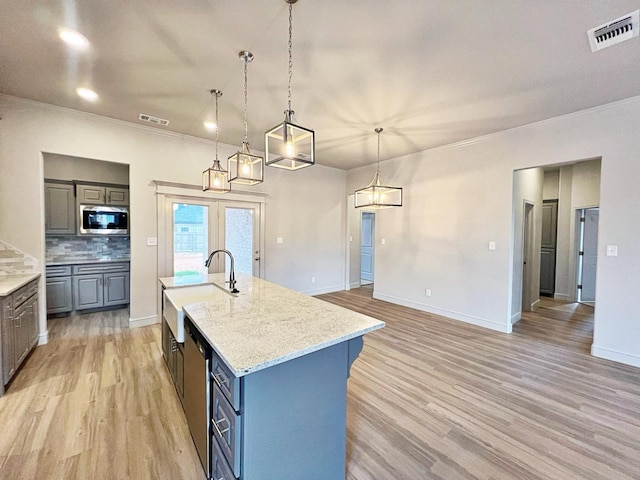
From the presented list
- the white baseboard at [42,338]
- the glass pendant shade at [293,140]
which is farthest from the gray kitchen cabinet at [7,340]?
the glass pendant shade at [293,140]

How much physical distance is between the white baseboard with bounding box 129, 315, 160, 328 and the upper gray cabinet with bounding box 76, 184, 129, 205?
2.20 meters

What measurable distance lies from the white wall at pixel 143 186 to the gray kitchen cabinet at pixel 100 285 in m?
1.15

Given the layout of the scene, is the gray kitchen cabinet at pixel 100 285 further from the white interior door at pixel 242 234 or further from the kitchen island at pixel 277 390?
the kitchen island at pixel 277 390

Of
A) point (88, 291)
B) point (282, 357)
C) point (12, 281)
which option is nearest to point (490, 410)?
point (282, 357)

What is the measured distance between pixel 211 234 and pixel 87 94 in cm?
233

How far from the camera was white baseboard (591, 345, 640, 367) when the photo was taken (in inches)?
119

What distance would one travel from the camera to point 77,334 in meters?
3.75

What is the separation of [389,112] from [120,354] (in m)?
4.30

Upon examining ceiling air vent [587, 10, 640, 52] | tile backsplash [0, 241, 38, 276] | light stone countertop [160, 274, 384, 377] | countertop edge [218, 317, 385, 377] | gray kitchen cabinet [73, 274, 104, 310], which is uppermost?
ceiling air vent [587, 10, 640, 52]

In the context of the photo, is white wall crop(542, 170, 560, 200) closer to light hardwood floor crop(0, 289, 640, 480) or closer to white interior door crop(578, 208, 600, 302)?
white interior door crop(578, 208, 600, 302)

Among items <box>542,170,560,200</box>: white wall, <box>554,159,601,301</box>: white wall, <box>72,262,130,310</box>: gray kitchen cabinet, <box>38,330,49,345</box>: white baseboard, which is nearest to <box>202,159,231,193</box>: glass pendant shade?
<box>38,330,49,345</box>: white baseboard

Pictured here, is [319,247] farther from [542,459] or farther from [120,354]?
[542,459]

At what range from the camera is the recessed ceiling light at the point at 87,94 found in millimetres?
2987

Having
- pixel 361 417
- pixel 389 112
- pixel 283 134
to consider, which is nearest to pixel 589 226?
pixel 389 112
